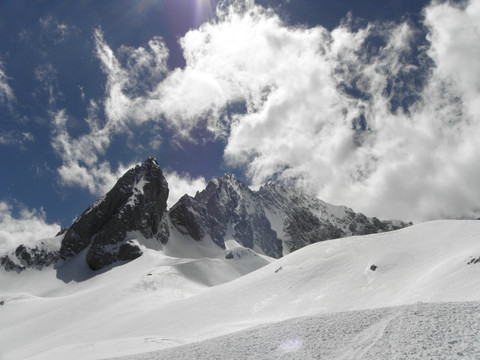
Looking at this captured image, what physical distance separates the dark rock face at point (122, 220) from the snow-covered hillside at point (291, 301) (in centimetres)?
5021

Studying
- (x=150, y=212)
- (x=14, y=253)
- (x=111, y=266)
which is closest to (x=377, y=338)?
(x=111, y=266)

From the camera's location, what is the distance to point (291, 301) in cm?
3325

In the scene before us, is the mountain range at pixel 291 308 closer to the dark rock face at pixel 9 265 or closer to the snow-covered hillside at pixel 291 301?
the snow-covered hillside at pixel 291 301

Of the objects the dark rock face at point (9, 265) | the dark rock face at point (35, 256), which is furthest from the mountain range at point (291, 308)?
the dark rock face at point (9, 265)

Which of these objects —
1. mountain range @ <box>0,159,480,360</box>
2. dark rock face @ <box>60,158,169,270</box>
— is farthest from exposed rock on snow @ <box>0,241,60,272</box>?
mountain range @ <box>0,159,480,360</box>

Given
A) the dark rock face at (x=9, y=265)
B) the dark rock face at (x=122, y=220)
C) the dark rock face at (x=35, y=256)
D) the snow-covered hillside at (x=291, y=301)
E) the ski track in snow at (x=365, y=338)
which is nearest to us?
the ski track in snow at (x=365, y=338)

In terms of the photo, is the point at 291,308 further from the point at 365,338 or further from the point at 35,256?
the point at 35,256

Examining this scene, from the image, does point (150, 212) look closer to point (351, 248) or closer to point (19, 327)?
point (19, 327)

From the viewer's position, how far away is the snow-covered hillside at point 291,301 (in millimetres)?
20031

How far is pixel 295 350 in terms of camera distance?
13.8 metres

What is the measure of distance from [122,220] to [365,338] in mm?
129426

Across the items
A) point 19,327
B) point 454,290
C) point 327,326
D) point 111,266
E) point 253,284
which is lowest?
point 454,290

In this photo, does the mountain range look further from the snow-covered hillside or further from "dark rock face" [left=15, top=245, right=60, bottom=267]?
"dark rock face" [left=15, top=245, right=60, bottom=267]

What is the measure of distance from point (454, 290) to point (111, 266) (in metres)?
115
